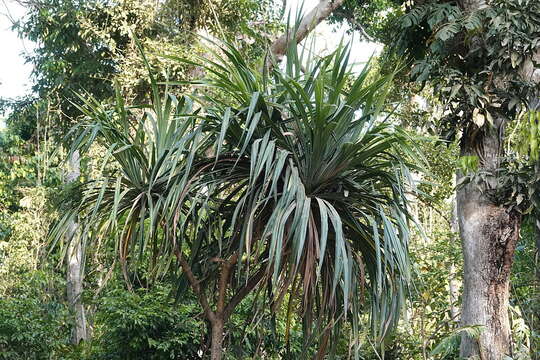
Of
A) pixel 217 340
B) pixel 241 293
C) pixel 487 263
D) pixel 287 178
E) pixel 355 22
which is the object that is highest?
pixel 355 22

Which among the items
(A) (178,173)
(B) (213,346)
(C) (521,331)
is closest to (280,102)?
(A) (178,173)

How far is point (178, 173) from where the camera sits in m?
3.36

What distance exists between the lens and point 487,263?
5355 mm

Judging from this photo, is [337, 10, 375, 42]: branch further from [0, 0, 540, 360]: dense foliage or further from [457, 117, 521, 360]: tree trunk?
[457, 117, 521, 360]: tree trunk

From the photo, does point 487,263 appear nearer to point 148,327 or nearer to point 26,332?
point 148,327

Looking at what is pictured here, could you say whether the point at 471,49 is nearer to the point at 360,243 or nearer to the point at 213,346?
the point at 360,243

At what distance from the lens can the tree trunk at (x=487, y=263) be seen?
5262mm

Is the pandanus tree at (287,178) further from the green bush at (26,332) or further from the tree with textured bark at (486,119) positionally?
the green bush at (26,332)

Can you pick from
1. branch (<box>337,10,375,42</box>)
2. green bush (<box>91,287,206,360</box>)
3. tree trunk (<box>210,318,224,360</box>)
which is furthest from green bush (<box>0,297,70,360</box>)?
branch (<box>337,10,375,42</box>)

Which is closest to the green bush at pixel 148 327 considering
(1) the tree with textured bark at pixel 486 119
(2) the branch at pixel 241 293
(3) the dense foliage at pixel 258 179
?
(3) the dense foliage at pixel 258 179

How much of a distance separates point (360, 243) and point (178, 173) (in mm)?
947

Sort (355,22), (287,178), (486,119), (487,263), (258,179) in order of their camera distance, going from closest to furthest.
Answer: (287,178), (258,179), (487,263), (486,119), (355,22)

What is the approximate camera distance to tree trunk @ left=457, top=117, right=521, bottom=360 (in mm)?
5262

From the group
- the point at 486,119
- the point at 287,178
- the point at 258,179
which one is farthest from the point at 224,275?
the point at 486,119
